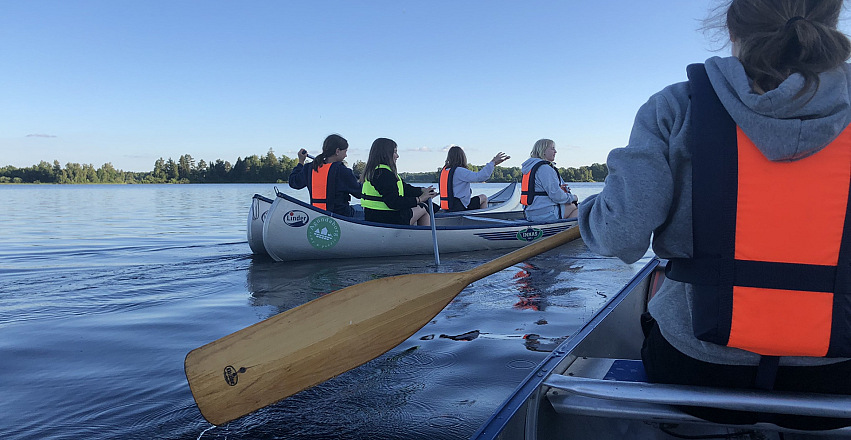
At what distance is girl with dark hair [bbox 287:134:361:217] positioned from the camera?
7547mm

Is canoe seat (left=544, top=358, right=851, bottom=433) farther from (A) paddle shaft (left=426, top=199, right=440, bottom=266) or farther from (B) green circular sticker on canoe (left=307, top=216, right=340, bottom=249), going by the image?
(B) green circular sticker on canoe (left=307, top=216, right=340, bottom=249)

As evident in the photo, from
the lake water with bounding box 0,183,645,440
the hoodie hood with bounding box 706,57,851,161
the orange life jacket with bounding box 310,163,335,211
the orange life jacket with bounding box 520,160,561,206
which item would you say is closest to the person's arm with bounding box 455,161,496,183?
the orange life jacket with bounding box 520,160,561,206

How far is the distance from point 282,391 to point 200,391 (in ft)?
0.92

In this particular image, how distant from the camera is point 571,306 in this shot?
14.8ft

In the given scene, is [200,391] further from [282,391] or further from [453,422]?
[453,422]

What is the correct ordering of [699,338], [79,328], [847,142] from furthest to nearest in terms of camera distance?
[79,328], [699,338], [847,142]

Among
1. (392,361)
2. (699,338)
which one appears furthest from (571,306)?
(699,338)

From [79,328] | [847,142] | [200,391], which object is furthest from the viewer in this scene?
[79,328]

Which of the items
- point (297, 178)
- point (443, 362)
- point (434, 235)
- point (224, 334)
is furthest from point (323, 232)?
point (443, 362)

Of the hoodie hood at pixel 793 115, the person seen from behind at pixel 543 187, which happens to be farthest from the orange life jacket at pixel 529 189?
the hoodie hood at pixel 793 115

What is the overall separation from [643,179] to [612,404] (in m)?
0.64

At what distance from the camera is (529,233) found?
314 inches

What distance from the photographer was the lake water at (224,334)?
2.44m

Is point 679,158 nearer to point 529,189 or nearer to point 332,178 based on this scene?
point 332,178
